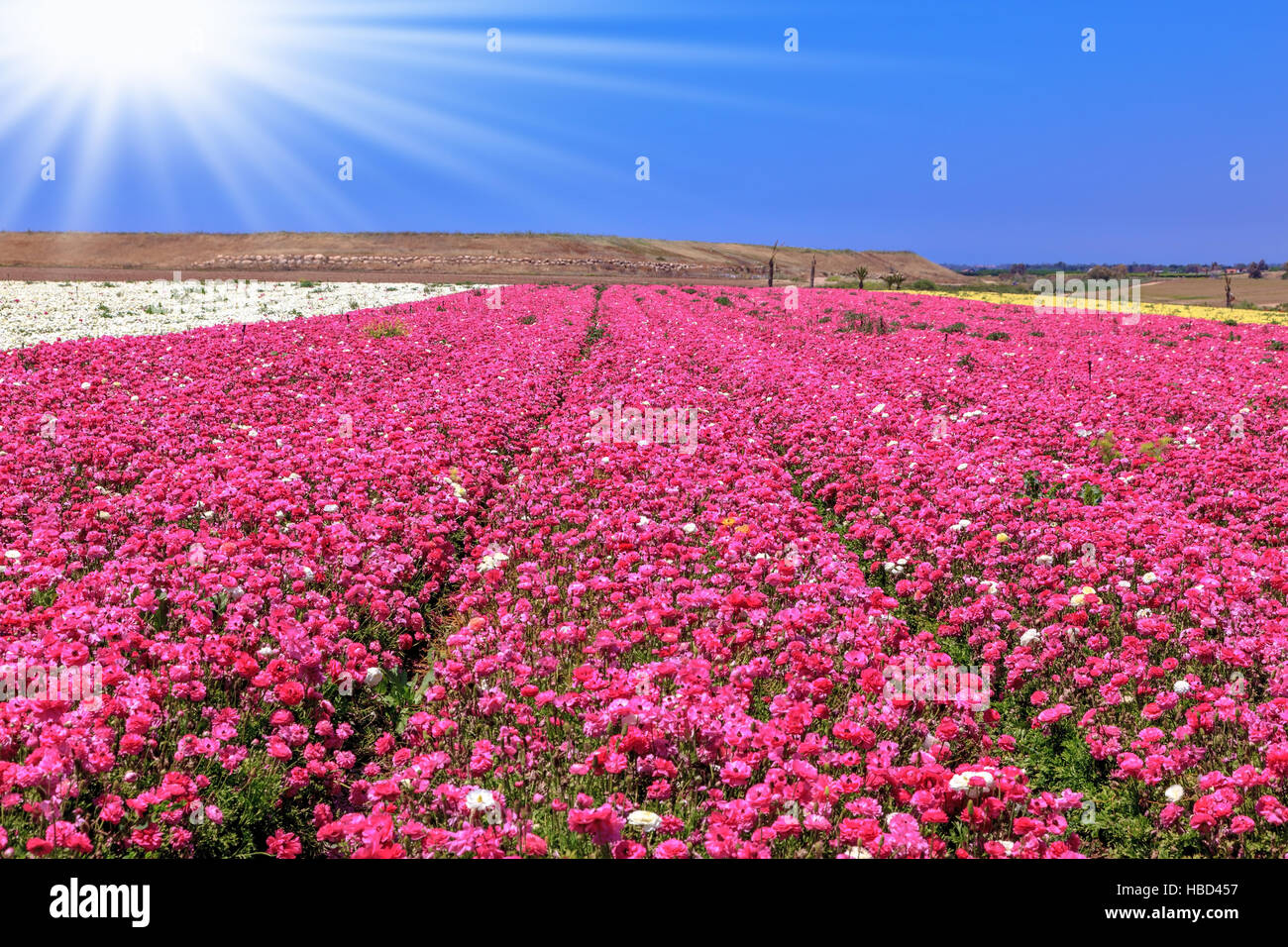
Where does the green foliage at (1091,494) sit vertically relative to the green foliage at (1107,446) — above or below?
below

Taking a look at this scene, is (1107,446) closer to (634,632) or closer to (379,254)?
(634,632)

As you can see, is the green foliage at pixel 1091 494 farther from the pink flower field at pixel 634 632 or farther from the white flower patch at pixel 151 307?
the white flower patch at pixel 151 307

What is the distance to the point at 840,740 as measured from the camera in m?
4.61

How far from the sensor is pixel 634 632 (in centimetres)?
555

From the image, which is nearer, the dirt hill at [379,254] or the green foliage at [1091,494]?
the green foliage at [1091,494]

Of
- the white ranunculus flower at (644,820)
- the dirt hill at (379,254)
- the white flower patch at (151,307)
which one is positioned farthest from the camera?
the dirt hill at (379,254)

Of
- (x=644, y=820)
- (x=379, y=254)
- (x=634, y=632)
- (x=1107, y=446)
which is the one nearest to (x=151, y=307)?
(x=634, y=632)

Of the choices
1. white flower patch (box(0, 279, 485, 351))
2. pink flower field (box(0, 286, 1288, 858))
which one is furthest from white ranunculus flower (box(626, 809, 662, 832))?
white flower patch (box(0, 279, 485, 351))

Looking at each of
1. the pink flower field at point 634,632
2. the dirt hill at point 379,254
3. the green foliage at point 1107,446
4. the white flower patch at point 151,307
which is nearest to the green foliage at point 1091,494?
the pink flower field at point 634,632

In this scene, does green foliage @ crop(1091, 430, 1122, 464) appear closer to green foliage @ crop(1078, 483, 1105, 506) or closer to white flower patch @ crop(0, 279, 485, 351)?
green foliage @ crop(1078, 483, 1105, 506)

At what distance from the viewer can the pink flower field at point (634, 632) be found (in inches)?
153

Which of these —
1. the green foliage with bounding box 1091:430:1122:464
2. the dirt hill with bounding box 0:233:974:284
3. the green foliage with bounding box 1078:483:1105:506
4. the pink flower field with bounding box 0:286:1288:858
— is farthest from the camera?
the dirt hill with bounding box 0:233:974:284

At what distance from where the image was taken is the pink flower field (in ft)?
12.8
